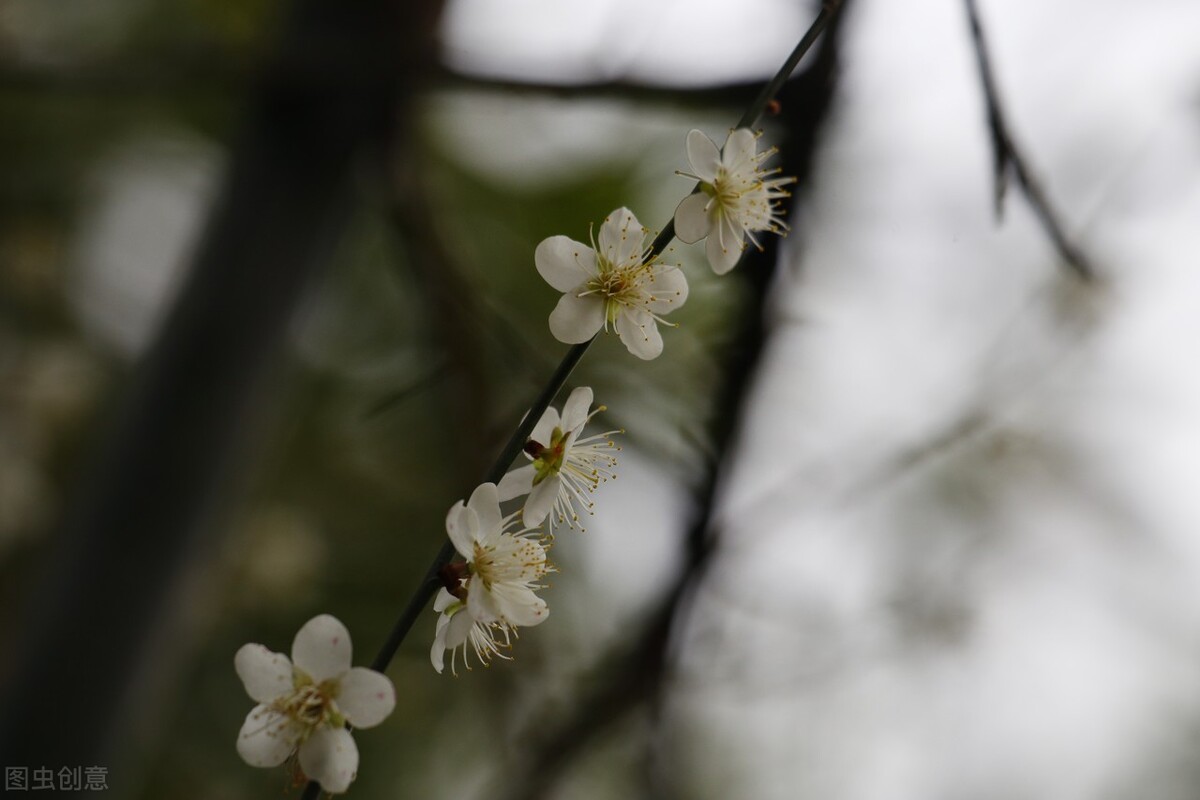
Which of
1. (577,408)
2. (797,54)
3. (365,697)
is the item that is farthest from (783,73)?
(365,697)

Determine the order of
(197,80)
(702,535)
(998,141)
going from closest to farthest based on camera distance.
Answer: (998,141), (702,535), (197,80)

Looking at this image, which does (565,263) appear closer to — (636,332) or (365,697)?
(636,332)

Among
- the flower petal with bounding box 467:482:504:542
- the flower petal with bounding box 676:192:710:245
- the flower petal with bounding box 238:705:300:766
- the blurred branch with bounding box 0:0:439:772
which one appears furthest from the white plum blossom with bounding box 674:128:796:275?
the blurred branch with bounding box 0:0:439:772

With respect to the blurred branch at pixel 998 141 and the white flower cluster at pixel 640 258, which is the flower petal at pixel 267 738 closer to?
the white flower cluster at pixel 640 258

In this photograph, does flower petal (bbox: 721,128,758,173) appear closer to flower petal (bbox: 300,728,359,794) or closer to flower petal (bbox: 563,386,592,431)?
flower petal (bbox: 563,386,592,431)

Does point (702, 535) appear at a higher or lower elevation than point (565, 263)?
lower

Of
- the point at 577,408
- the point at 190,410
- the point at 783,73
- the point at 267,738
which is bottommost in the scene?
the point at 190,410

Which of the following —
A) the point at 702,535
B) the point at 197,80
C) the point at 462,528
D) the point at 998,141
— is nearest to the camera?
the point at 462,528
